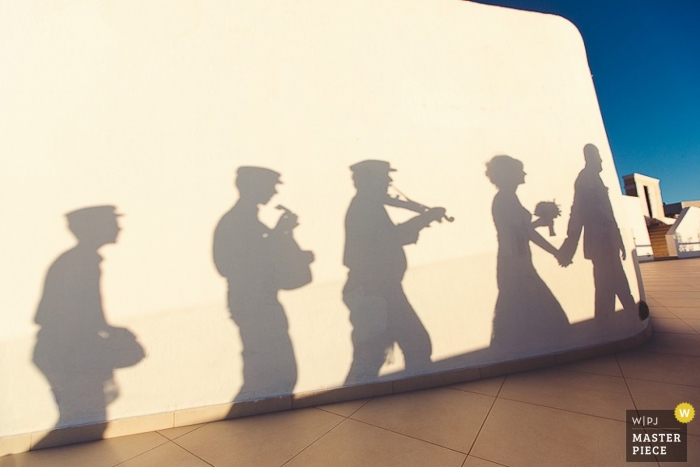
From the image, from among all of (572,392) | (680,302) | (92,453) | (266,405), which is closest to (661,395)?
(572,392)

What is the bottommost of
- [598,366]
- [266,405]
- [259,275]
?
[598,366]

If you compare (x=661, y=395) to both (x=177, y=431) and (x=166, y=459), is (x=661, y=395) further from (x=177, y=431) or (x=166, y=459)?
(x=177, y=431)

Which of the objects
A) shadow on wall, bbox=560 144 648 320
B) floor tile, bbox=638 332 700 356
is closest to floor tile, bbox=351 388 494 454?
shadow on wall, bbox=560 144 648 320

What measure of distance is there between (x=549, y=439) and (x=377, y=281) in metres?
1.48

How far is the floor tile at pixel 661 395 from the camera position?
1842 mm

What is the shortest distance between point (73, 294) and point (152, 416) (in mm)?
1111

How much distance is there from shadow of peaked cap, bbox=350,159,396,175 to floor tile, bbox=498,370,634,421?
2.13 metres

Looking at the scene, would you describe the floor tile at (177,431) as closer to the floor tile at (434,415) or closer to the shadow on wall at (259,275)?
the shadow on wall at (259,275)

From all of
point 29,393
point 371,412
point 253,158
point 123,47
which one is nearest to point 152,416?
point 29,393

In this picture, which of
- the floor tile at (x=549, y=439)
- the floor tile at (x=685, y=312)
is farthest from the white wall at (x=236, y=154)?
the floor tile at (x=685, y=312)

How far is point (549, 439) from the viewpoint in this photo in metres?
1.59

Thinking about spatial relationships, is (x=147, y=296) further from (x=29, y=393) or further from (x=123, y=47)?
(x=123, y=47)

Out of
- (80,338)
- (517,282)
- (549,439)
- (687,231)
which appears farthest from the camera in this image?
(687,231)

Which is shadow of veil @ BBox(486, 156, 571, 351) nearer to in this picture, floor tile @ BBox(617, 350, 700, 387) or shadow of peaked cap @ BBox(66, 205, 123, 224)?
floor tile @ BBox(617, 350, 700, 387)
